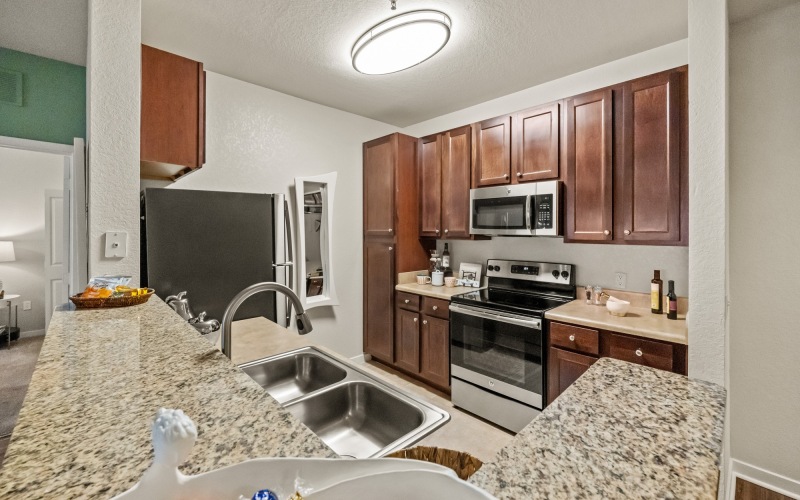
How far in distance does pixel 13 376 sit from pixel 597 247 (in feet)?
13.4

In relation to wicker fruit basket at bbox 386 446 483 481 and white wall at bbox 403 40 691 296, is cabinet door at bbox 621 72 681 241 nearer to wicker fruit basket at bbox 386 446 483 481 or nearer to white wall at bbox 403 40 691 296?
white wall at bbox 403 40 691 296

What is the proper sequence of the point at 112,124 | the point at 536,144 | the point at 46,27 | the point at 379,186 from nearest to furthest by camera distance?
the point at 112,124 → the point at 46,27 → the point at 536,144 → the point at 379,186

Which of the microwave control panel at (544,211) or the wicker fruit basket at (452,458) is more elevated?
the microwave control panel at (544,211)

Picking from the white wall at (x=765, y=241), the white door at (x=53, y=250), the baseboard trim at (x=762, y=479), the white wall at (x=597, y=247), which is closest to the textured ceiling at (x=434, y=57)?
the white wall at (x=597, y=247)

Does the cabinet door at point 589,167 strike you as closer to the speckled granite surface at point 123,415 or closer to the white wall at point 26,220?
the speckled granite surface at point 123,415

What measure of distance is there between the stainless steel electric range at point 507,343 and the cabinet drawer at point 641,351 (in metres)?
0.41

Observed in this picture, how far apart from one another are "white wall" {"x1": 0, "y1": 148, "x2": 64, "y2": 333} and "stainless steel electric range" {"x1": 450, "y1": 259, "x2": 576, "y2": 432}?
2.99 meters

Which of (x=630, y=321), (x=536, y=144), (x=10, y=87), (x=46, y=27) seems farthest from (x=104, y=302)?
(x=536, y=144)

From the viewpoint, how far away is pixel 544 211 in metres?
2.54

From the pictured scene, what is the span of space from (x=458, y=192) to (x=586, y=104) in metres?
1.18

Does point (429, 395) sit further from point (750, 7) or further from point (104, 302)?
point (750, 7)

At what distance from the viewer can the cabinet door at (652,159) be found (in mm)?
2039

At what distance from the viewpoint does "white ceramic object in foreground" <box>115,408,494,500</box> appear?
35 cm

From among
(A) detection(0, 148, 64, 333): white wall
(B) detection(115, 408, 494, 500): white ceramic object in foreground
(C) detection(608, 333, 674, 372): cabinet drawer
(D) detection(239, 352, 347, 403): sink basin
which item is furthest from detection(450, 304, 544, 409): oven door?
(A) detection(0, 148, 64, 333): white wall
